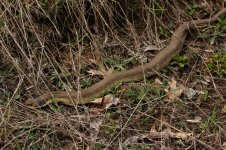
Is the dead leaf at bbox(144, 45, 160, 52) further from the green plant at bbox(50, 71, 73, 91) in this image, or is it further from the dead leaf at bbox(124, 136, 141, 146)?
the dead leaf at bbox(124, 136, 141, 146)

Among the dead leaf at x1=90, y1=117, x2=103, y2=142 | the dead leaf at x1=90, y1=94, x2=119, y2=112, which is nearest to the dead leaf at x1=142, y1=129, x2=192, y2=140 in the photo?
the dead leaf at x1=90, y1=117, x2=103, y2=142

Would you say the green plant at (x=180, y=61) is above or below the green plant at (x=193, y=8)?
below

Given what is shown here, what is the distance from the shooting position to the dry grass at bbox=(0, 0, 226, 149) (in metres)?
4.28

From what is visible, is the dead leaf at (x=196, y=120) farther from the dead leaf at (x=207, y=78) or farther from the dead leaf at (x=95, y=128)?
the dead leaf at (x=95, y=128)

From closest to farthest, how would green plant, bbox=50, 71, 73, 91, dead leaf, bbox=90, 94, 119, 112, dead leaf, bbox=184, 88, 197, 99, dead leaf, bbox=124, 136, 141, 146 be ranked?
dead leaf, bbox=124, 136, 141, 146 → dead leaf, bbox=90, 94, 119, 112 → dead leaf, bbox=184, 88, 197, 99 → green plant, bbox=50, 71, 73, 91

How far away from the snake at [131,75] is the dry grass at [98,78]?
0.08 meters

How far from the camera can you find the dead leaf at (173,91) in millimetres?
4679

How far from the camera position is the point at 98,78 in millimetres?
5070

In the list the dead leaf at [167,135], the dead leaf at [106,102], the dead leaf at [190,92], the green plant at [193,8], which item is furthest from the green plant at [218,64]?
the dead leaf at [106,102]

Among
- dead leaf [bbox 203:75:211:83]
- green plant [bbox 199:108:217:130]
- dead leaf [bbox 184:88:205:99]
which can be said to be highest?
dead leaf [bbox 203:75:211:83]

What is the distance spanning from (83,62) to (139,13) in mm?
999

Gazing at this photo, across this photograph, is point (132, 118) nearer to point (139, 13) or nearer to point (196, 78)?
point (196, 78)

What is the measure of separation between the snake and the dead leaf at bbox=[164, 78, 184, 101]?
282 mm

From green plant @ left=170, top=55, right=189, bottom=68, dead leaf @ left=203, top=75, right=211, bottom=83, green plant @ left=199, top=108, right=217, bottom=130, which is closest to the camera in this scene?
green plant @ left=199, top=108, right=217, bottom=130
